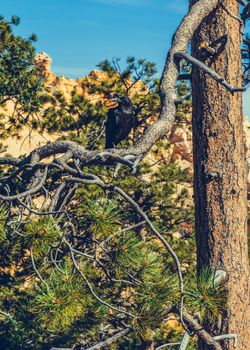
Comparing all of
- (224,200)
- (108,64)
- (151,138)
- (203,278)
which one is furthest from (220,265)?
(108,64)

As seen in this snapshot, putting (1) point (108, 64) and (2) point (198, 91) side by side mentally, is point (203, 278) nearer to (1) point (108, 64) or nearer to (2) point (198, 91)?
(2) point (198, 91)

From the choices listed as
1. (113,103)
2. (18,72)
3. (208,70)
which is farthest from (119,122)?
(208,70)

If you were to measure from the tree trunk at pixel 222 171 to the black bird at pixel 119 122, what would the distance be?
2.59 m

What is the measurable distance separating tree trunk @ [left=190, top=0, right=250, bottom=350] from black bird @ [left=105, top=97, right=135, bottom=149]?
2592mm

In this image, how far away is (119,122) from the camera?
6875 mm

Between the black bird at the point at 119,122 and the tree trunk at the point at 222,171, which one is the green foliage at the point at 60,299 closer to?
the tree trunk at the point at 222,171

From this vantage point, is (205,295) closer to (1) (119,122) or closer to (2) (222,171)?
(2) (222,171)

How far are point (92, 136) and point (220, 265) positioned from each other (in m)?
4.25

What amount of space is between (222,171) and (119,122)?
294cm

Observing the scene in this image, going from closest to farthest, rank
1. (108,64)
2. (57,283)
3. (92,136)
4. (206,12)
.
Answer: (57,283) < (206,12) < (92,136) < (108,64)

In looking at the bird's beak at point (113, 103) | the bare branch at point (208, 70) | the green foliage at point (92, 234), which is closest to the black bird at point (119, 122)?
the bird's beak at point (113, 103)

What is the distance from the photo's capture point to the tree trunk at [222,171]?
3984 mm

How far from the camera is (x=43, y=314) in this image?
3326 millimetres

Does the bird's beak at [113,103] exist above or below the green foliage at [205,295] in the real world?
above
